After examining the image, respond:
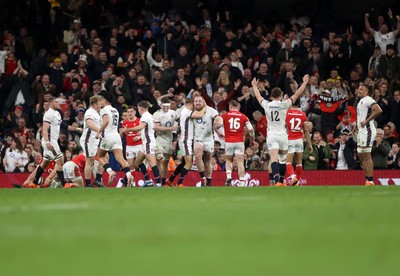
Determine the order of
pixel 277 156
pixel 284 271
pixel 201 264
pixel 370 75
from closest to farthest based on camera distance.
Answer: pixel 284 271 → pixel 201 264 → pixel 277 156 → pixel 370 75

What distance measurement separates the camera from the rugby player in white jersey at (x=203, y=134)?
84.2 ft

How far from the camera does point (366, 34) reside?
3105cm

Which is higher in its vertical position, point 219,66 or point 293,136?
point 219,66

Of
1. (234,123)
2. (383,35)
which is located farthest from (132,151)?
(383,35)

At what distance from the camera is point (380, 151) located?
89.2ft

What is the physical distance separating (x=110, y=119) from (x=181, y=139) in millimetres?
2328

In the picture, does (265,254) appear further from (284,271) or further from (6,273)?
(6,273)

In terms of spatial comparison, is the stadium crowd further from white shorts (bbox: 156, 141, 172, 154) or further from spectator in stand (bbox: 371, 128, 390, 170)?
white shorts (bbox: 156, 141, 172, 154)

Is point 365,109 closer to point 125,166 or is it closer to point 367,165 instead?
point 367,165

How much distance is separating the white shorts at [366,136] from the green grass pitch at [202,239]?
1035cm

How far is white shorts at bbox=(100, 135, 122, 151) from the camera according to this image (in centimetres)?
2480

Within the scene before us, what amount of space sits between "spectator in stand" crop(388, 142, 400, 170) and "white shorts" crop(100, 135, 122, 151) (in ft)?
24.5

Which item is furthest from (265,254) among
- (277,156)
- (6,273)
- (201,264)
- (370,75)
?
(370,75)

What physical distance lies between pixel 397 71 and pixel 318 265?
930 inches
